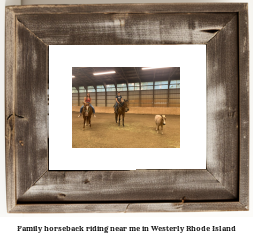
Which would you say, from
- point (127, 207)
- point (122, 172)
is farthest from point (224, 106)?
point (127, 207)

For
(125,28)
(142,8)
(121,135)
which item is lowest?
(121,135)

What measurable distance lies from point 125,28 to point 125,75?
266 mm

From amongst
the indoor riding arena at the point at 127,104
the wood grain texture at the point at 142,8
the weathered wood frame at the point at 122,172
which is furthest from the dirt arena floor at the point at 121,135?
the wood grain texture at the point at 142,8

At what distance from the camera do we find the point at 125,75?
104cm

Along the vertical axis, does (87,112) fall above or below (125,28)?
below

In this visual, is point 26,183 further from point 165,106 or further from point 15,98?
point 165,106

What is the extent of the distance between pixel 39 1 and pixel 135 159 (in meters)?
1.19

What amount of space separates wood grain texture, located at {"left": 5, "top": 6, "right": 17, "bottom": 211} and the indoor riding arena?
0.35 m

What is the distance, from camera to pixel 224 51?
100cm

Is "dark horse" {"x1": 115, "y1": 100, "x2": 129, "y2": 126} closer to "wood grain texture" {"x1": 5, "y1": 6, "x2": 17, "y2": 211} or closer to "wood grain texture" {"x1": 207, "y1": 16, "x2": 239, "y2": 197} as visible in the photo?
"wood grain texture" {"x1": 207, "y1": 16, "x2": 239, "y2": 197}

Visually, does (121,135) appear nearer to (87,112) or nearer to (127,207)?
(87,112)

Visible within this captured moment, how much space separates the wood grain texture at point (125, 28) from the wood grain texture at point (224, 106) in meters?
0.08

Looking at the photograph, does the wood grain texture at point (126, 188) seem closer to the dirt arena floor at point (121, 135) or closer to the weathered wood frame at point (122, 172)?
the weathered wood frame at point (122, 172)
